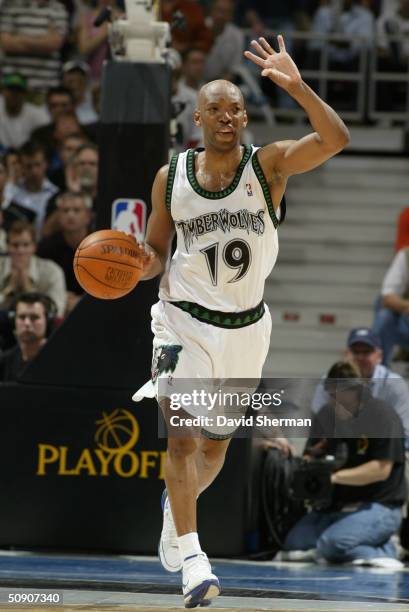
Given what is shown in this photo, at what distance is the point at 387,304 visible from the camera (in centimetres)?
1045

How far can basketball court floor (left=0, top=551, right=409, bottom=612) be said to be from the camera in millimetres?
6031

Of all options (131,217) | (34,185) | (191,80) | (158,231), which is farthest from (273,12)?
(158,231)

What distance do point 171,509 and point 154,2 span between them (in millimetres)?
3578

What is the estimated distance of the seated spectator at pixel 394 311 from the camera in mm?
10406

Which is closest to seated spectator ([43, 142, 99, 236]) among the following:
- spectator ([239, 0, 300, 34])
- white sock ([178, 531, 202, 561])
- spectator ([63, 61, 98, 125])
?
spectator ([63, 61, 98, 125])

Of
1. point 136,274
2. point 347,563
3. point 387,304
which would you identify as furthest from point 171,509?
point 387,304

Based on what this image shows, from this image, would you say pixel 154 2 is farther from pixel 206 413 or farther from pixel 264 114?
pixel 264 114

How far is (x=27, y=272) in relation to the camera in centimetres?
1041

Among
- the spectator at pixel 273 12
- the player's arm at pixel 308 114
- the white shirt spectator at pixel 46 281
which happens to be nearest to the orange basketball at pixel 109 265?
the player's arm at pixel 308 114

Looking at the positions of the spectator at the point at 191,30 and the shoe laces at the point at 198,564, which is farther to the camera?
the spectator at the point at 191,30

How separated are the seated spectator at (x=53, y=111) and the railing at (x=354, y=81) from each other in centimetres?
228

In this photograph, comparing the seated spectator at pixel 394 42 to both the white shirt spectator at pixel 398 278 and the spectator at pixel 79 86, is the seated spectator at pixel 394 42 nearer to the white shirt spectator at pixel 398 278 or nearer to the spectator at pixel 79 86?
the spectator at pixel 79 86

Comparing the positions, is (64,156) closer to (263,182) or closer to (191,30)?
(191,30)

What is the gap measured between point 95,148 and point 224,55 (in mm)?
2705
